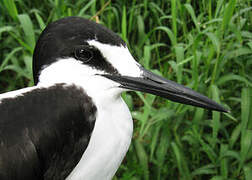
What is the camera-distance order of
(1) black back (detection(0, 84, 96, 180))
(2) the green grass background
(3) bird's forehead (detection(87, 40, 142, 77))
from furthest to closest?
(2) the green grass background
(3) bird's forehead (detection(87, 40, 142, 77))
(1) black back (detection(0, 84, 96, 180))

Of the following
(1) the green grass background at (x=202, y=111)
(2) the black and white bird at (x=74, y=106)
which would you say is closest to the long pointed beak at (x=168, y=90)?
(2) the black and white bird at (x=74, y=106)

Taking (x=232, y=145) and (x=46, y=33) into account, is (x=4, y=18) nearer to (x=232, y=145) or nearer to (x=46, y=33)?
(x=46, y=33)

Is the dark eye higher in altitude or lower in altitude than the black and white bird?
higher

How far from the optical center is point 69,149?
99 cm

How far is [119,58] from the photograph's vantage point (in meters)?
1.03

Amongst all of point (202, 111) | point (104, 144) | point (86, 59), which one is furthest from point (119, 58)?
point (202, 111)

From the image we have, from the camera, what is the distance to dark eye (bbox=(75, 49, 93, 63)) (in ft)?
3.28

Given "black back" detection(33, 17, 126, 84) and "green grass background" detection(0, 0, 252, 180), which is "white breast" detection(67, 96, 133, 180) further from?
"green grass background" detection(0, 0, 252, 180)

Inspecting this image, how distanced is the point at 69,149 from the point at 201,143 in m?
0.88

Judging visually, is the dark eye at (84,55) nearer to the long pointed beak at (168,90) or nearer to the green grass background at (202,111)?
the long pointed beak at (168,90)

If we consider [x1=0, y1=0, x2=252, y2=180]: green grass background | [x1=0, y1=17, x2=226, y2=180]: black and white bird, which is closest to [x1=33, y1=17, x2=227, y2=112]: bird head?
[x1=0, y1=17, x2=226, y2=180]: black and white bird

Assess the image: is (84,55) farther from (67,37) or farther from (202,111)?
(202,111)

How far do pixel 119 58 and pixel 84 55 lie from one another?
102mm

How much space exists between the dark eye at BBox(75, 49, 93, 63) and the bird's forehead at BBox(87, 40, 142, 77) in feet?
0.09
